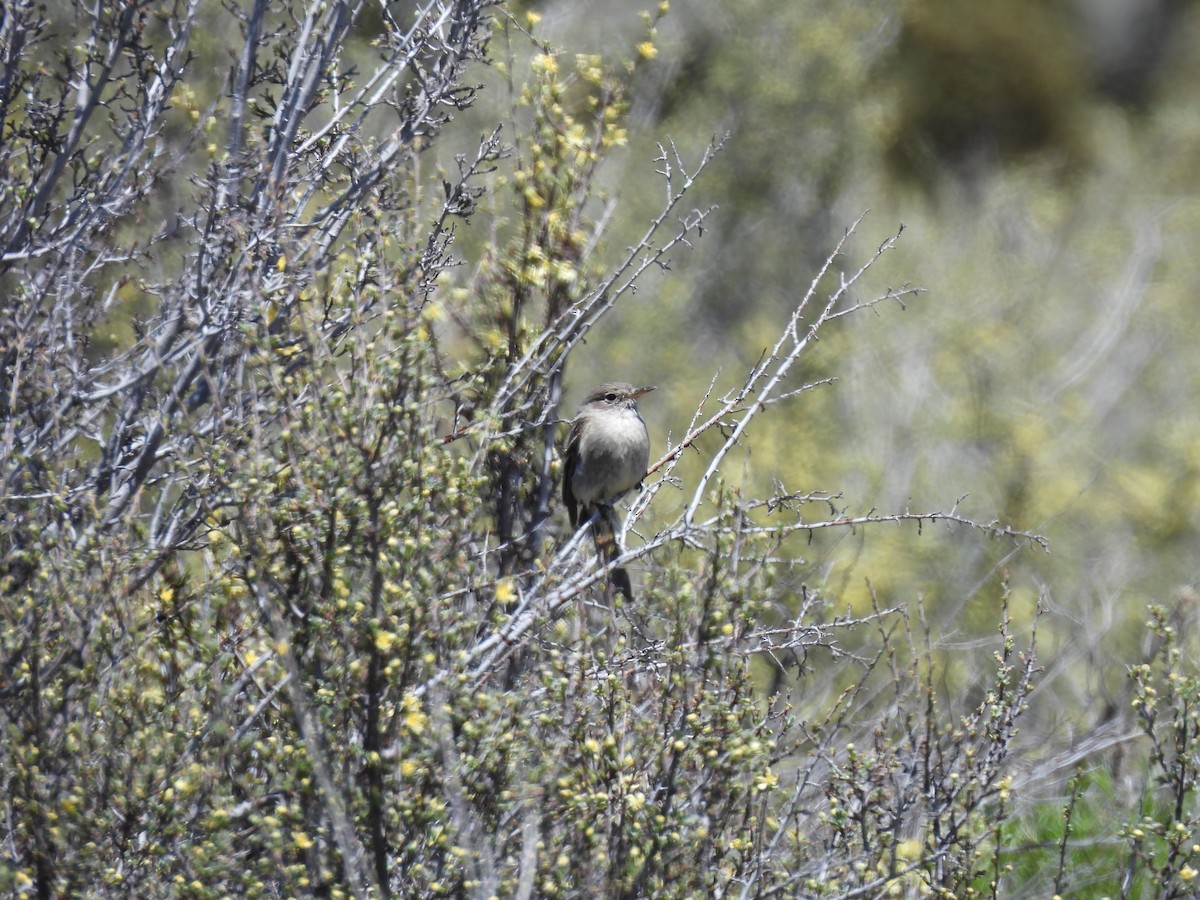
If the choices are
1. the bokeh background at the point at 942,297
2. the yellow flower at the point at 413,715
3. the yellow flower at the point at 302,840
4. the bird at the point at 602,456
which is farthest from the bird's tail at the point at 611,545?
the bokeh background at the point at 942,297

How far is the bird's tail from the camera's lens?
4.81 m

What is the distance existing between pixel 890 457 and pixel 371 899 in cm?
1039

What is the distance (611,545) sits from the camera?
224 inches

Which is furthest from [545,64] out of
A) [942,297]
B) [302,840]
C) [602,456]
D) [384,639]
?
[942,297]

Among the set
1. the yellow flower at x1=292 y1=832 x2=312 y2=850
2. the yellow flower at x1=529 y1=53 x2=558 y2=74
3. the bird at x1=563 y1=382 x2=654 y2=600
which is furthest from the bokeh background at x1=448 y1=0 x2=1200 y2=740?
the yellow flower at x1=292 y1=832 x2=312 y2=850

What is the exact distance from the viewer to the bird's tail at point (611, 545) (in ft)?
15.8

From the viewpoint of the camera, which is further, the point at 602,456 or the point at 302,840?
the point at 602,456

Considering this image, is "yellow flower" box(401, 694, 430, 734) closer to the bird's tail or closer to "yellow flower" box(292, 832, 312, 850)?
"yellow flower" box(292, 832, 312, 850)

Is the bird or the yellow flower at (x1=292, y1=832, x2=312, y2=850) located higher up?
the bird

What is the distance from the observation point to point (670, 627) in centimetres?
393

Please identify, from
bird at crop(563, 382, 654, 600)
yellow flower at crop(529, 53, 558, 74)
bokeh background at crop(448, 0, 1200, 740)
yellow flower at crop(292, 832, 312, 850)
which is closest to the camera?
yellow flower at crop(292, 832, 312, 850)

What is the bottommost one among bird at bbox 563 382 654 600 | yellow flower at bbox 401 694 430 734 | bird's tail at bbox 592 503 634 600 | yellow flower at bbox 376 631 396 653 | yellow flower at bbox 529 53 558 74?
yellow flower at bbox 401 694 430 734

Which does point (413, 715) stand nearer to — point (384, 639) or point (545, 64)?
point (384, 639)

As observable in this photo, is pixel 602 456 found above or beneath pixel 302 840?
above
